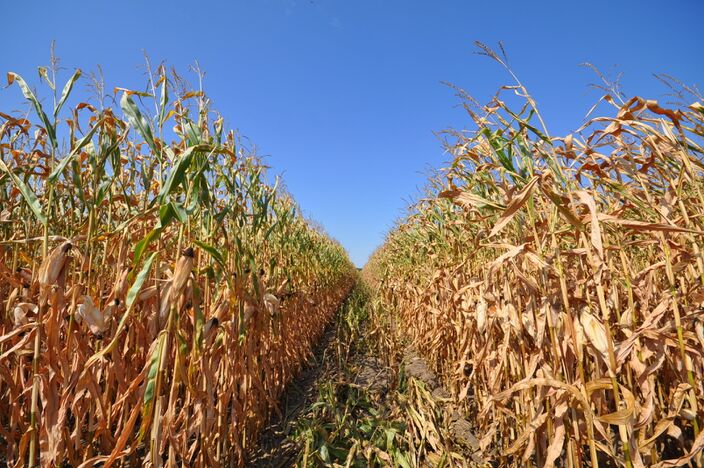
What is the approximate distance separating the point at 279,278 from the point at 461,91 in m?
2.35

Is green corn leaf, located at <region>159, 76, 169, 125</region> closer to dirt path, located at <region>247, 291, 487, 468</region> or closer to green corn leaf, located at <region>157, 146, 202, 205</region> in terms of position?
green corn leaf, located at <region>157, 146, 202, 205</region>

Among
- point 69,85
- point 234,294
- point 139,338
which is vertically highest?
point 69,85

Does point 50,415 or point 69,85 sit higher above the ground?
point 69,85

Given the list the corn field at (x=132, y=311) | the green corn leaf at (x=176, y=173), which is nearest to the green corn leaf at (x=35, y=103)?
the corn field at (x=132, y=311)

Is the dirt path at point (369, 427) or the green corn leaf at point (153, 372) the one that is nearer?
the green corn leaf at point (153, 372)

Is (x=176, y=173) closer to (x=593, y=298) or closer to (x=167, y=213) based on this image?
(x=167, y=213)

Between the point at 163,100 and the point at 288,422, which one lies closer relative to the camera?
the point at 163,100

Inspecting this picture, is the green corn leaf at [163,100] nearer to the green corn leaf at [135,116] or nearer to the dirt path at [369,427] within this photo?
the green corn leaf at [135,116]

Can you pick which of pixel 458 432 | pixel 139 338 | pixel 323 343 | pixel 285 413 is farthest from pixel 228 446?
pixel 323 343

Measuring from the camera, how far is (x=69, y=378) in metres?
1.49

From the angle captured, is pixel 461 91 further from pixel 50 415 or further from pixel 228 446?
pixel 228 446

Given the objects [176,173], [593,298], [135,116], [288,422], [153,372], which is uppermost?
[135,116]

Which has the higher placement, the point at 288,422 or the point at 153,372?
the point at 153,372

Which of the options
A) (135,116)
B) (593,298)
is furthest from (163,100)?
(593,298)
